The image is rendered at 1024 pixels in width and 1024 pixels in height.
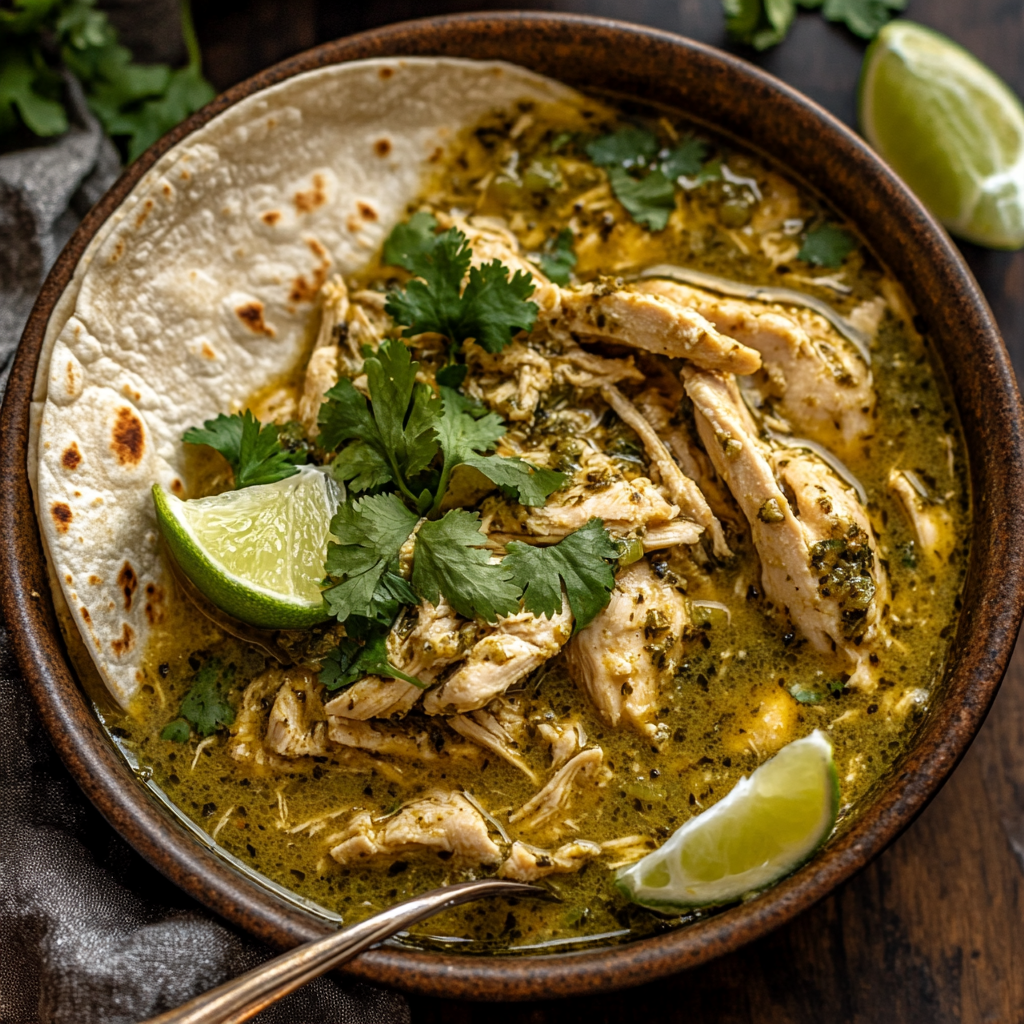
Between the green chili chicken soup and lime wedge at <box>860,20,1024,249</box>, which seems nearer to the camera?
the green chili chicken soup

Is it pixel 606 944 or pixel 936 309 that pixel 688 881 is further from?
pixel 936 309

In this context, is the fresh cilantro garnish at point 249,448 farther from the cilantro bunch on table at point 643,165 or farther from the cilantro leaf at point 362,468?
the cilantro bunch on table at point 643,165

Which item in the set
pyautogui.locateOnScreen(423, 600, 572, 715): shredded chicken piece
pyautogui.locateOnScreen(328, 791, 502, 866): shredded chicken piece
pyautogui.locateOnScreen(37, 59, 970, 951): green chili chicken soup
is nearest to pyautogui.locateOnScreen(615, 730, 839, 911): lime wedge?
pyautogui.locateOnScreen(37, 59, 970, 951): green chili chicken soup

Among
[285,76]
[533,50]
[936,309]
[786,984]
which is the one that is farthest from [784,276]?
[786,984]

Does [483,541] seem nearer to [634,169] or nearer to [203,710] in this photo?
[203,710]

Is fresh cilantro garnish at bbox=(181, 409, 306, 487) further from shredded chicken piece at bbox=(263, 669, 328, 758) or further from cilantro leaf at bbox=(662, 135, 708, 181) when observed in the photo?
cilantro leaf at bbox=(662, 135, 708, 181)

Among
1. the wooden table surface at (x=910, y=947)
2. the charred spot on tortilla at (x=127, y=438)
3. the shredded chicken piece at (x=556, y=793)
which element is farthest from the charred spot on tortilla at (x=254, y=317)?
the wooden table surface at (x=910, y=947)
